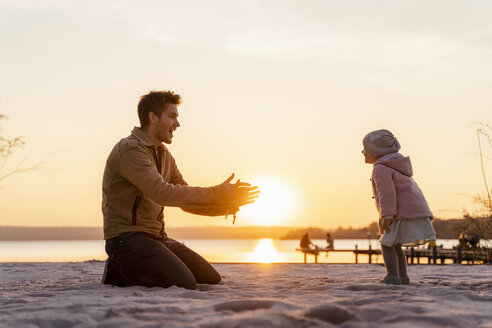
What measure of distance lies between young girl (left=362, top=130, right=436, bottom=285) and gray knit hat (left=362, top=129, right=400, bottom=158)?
6 cm

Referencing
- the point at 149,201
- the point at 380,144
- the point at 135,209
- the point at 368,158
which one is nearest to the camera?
the point at 135,209

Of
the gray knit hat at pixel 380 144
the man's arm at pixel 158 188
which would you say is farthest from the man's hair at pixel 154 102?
the gray knit hat at pixel 380 144

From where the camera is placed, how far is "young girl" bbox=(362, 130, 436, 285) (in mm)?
4863

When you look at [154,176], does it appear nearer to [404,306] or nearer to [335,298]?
[335,298]

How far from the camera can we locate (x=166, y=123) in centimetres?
498

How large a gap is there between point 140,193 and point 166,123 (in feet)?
2.29

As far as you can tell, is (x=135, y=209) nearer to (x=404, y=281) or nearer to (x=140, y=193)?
(x=140, y=193)

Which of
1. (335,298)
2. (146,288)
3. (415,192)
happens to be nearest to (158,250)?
(146,288)

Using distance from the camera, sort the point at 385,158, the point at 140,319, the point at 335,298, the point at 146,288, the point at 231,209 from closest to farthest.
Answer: the point at 140,319
the point at 335,298
the point at 146,288
the point at 231,209
the point at 385,158

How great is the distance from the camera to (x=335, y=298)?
3506 mm

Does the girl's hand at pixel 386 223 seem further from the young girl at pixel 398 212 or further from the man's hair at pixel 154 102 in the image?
the man's hair at pixel 154 102

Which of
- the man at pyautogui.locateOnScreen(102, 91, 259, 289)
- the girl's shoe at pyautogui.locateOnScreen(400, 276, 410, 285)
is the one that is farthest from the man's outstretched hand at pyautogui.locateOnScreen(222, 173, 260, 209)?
the girl's shoe at pyautogui.locateOnScreen(400, 276, 410, 285)

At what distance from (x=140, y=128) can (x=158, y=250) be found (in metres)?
1.20

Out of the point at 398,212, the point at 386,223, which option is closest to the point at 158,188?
the point at 386,223
